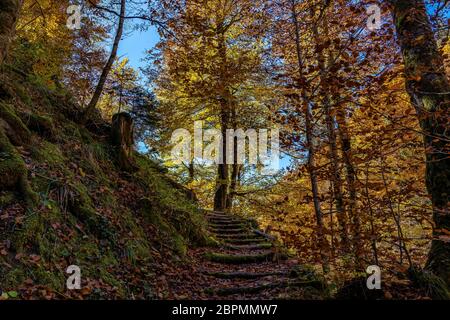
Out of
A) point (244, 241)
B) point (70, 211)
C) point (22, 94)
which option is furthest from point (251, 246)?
point (22, 94)

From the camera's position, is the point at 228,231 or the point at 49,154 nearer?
the point at 49,154

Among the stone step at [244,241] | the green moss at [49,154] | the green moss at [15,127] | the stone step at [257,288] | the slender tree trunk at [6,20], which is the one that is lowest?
the stone step at [257,288]

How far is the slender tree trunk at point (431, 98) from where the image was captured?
438cm

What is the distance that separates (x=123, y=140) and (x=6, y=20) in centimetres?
373

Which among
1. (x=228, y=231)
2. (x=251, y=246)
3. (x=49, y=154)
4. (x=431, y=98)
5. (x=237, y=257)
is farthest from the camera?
(x=228, y=231)

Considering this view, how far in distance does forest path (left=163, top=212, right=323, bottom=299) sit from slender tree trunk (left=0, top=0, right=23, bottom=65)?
5192 millimetres

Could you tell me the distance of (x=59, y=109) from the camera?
26.2 feet

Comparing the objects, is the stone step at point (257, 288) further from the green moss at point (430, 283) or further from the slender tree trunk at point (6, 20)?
the slender tree trunk at point (6, 20)

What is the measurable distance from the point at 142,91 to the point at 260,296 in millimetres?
12646

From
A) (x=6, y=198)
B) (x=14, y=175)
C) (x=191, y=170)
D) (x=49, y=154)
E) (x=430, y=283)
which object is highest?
(x=191, y=170)

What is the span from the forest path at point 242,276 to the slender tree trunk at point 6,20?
5192 millimetres

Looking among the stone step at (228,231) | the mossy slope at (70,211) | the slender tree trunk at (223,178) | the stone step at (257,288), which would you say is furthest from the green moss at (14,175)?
the slender tree trunk at (223,178)

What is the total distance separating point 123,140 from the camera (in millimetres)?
8500

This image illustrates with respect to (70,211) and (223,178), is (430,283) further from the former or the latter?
(223,178)
